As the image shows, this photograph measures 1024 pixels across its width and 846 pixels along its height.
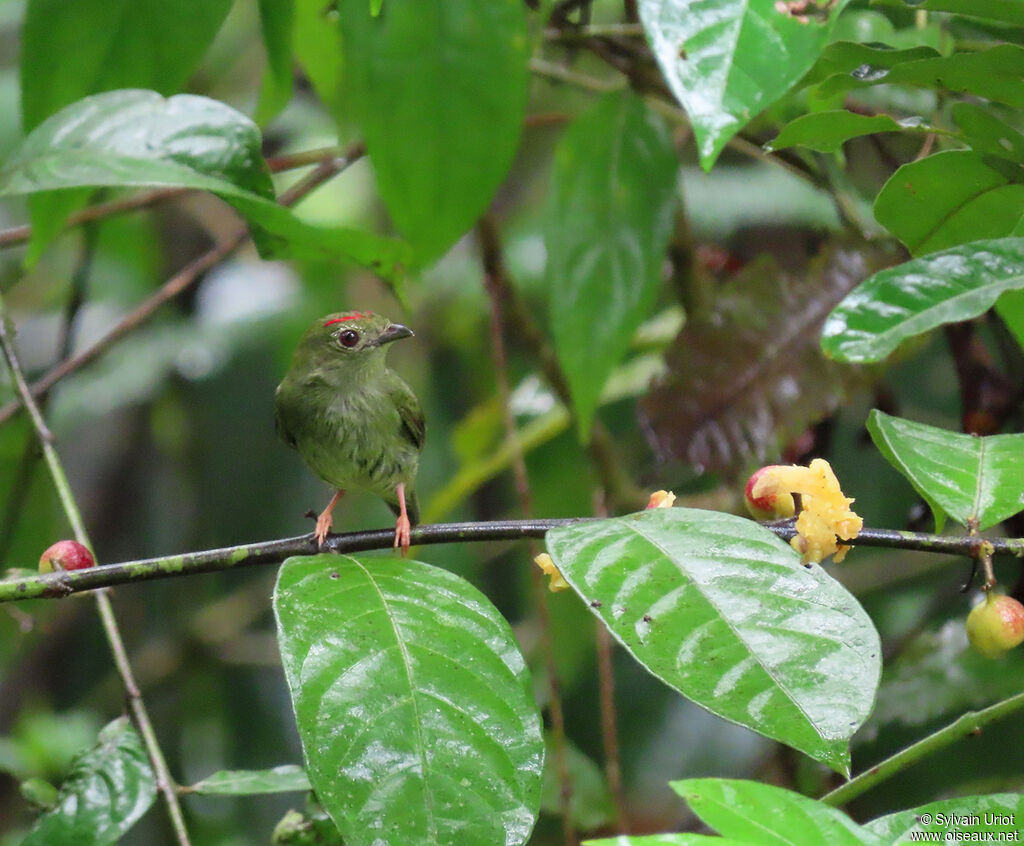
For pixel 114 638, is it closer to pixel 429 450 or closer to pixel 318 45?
pixel 318 45

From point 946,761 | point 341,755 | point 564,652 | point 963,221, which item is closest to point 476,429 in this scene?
point 564,652

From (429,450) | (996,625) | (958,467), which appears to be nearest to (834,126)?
(958,467)

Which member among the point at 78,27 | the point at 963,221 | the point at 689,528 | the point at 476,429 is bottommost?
the point at 476,429

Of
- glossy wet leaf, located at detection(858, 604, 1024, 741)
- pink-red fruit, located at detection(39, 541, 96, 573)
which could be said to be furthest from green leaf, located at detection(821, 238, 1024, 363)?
glossy wet leaf, located at detection(858, 604, 1024, 741)

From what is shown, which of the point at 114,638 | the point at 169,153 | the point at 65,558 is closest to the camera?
the point at 65,558

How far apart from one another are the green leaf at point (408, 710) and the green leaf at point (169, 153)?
605 mm

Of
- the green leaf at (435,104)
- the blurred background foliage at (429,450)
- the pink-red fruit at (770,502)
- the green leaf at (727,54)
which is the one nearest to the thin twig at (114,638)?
the blurred background foliage at (429,450)

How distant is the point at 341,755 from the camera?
117 cm

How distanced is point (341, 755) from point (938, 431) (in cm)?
82

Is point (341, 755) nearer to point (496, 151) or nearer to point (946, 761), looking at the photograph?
point (496, 151)

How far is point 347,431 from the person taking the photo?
9.07ft

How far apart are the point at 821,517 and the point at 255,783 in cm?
102

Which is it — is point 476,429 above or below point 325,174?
below

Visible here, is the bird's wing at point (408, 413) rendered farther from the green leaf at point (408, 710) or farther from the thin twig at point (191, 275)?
the green leaf at point (408, 710)
